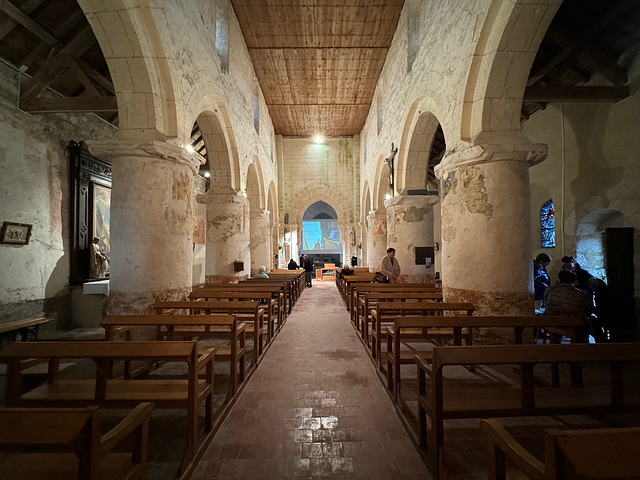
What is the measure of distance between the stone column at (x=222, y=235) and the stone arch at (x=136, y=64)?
11.6ft

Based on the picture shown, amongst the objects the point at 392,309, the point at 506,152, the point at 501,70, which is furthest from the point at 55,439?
the point at 501,70

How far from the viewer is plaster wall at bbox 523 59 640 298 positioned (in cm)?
717

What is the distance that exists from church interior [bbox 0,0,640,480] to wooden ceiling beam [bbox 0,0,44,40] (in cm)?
5

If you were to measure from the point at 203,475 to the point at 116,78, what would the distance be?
16.8ft

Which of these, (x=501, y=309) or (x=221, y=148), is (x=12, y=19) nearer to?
(x=221, y=148)

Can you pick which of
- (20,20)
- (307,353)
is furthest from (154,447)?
(20,20)

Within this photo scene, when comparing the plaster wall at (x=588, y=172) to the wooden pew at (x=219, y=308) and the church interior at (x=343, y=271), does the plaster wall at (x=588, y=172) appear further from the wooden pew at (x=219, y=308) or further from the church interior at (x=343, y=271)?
the wooden pew at (x=219, y=308)

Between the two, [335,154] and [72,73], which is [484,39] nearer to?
[72,73]

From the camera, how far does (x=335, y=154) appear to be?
17.4 m

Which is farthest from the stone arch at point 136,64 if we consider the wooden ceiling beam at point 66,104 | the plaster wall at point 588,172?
the plaster wall at point 588,172

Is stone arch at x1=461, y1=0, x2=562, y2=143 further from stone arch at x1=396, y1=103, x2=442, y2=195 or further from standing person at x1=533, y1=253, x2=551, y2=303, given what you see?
standing person at x1=533, y1=253, x2=551, y2=303

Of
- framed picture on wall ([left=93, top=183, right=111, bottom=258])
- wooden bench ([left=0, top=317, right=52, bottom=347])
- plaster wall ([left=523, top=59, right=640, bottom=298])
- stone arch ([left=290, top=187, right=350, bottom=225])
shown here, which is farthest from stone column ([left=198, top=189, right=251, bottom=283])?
plaster wall ([left=523, top=59, right=640, bottom=298])

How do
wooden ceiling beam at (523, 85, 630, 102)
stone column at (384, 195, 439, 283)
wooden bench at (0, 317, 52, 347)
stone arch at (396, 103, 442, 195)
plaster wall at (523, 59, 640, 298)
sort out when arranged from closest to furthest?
wooden bench at (0, 317, 52, 347) → wooden ceiling beam at (523, 85, 630, 102) → plaster wall at (523, 59, 640, 298) → stone arch at (396, 103, 442, 195) → stone column at (384, 195, 439, 283)

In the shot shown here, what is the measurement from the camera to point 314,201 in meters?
17.1
